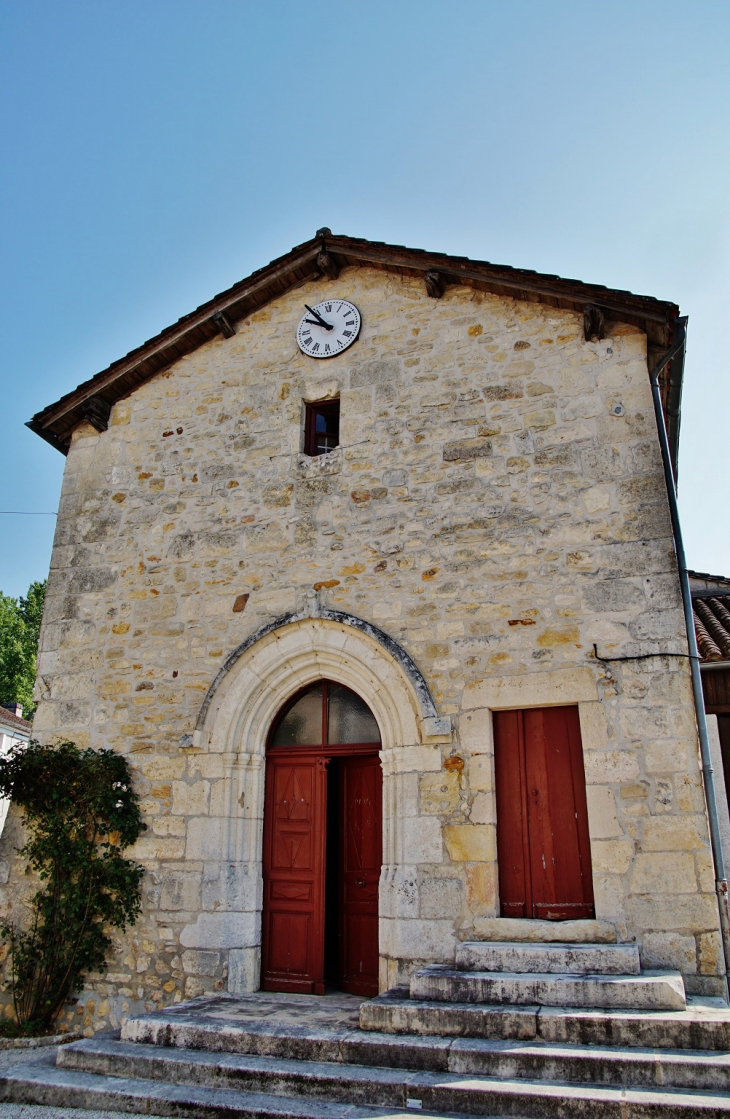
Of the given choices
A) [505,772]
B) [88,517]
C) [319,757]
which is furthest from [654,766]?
[88,517]

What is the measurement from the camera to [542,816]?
233 inches

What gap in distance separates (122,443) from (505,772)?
15.5 ft

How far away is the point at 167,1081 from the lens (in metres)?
4.81

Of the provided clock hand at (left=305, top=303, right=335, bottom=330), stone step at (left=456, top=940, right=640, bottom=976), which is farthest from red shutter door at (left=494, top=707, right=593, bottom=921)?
clock hand at (left=305, top=303, right=335, bottom=330)

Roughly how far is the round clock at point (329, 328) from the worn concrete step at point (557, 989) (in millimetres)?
5098

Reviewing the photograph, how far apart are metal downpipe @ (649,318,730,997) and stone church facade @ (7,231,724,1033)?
8 cm

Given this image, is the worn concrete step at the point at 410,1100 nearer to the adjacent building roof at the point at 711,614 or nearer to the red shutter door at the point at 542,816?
the red shutter door at the point at 542,816

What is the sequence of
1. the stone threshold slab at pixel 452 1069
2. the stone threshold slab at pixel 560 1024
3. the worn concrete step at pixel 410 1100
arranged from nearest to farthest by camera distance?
the worn concrete step at pixel 410 1100, the stone threshold slab at pixel 452 1069, the stone threshold slab at pixel 560 1024

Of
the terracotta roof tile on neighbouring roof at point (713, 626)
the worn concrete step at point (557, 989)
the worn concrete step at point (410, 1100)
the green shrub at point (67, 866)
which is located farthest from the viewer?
the terracotta roof tile on neighbouring roof at point (713, 626)

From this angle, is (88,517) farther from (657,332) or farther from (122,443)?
(657,332)

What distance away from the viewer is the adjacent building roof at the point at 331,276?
21.4ft

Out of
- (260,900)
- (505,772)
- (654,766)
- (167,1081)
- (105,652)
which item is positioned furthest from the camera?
(105,652)

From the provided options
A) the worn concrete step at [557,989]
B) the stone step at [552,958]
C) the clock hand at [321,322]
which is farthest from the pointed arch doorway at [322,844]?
the clock hand at [321,322]

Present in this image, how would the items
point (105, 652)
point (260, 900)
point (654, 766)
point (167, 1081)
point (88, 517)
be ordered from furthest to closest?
point (88, 517) → point (105, 652) → point (260, 900) → point (654, 766) → point (167, 1081)
